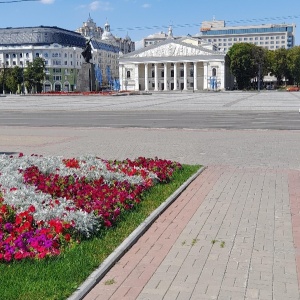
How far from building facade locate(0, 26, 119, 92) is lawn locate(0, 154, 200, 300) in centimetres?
11279


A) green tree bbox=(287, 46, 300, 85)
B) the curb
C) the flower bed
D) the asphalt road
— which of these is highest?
green tree bbox=(287, 46, 300, 85)

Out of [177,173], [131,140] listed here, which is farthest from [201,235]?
[131,140]

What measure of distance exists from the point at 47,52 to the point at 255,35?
98.9m

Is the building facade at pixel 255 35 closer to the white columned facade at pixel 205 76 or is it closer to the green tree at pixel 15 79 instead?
the white columned facade at pixel 205 76

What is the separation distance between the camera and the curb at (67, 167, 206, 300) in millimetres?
4191

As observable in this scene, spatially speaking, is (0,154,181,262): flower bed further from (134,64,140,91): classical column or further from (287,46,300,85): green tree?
(134,64,140,91): classical column

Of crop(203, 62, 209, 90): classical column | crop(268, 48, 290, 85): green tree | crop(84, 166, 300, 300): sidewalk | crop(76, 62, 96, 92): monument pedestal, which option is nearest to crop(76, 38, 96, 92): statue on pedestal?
crop(76, 62, 96, 92): monument pedestal

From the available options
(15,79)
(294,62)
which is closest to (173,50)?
(294,62)

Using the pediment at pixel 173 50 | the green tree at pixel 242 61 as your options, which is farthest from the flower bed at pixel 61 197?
the pediment at pixel 173 50

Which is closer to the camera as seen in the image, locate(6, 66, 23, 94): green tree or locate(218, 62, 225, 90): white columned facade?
locate(6, 66, 23, 94): green tree

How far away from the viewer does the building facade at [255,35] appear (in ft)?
619

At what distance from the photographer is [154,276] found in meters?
4.59

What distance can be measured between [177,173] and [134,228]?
12.2 feet

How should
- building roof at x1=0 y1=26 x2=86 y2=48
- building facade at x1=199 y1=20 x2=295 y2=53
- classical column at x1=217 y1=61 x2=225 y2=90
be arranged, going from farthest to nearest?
building facade at x1=199 y1=20 x2=295 y2=53 < building roof at x1=0 y1=26 x2=86 y2=48 < classical column at x1=217 y1=61 x2=225 y2=90
